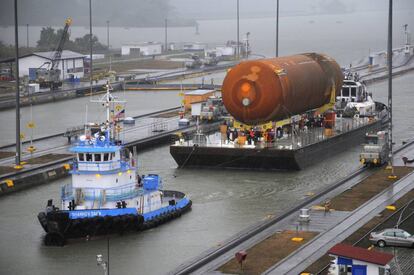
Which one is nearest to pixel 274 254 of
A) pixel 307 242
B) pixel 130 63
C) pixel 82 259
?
pixel 307 242

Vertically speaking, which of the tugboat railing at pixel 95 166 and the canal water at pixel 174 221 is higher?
the tugboat railing at pixel 95 166

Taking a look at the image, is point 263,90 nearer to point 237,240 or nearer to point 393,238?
point 237,240

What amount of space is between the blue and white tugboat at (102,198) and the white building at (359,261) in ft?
30.6

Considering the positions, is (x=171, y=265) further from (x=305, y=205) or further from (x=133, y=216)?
(x=305, y=205)

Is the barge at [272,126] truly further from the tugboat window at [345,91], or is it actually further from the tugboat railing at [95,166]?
the tugboat railing at [95,166]

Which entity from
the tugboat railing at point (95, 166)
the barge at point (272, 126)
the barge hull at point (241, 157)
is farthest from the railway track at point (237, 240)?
the barge at point (272, 126)

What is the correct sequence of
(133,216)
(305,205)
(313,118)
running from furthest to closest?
(313,118) → (305,205) → (133,216)

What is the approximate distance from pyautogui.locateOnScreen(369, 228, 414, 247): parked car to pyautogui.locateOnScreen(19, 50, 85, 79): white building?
65167 millimetres

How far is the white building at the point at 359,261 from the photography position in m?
26.5

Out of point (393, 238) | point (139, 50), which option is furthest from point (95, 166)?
point (139, 50)

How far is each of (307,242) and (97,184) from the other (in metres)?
7.43

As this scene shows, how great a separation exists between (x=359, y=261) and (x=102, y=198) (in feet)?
36.4

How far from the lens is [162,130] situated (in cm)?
5931

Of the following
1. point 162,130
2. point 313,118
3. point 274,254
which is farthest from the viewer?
point 162,130
